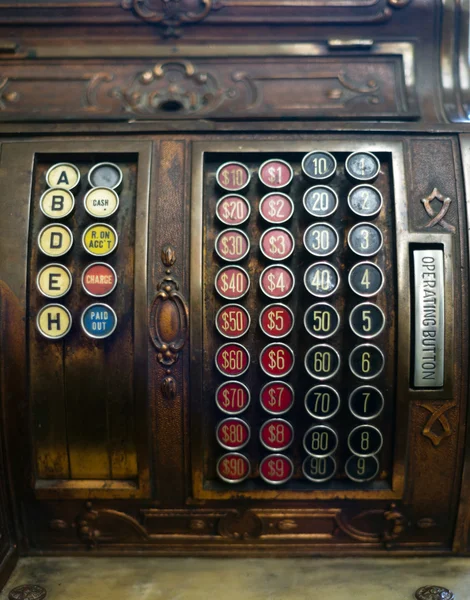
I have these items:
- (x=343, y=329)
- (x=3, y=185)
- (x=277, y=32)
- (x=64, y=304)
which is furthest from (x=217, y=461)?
(x=277, y=32)

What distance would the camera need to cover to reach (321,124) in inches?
81.2

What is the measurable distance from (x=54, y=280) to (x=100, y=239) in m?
0.23

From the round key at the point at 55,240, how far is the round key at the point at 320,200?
90cm

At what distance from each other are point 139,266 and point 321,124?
91cm

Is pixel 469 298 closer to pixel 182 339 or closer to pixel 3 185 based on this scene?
pixel 182 339

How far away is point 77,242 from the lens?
2.00m

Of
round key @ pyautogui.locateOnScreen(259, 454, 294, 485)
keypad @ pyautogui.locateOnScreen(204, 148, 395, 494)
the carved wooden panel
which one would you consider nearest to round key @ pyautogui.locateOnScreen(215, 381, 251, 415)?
keypad @ pyautogui.locateOnScreen(204, 148, 395, 494)

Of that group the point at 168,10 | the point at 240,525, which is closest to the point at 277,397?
the point at 240,525

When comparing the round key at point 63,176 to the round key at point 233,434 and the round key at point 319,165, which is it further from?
the round key at point 233,434

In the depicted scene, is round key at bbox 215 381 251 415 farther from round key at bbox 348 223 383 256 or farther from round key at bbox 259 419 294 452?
round key at bbox 348 223 383 256

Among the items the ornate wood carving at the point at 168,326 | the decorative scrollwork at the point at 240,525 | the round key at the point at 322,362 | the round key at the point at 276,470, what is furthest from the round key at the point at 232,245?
the decorative scrollwork at the point at 240,525

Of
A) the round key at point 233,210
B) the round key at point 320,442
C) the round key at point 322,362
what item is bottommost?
the round key at point 320,442

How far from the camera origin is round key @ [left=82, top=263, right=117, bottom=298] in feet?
6.31

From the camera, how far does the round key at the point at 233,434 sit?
193 centimetres
